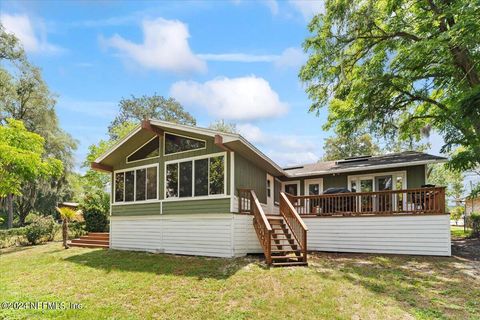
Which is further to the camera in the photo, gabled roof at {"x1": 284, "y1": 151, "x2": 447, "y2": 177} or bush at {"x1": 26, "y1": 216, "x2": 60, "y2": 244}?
bush at {"x1": 26, "y1": 216, "x2": 60, "y2": 244}

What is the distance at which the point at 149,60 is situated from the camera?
18.0m

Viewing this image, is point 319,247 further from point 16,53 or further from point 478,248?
point 16,53

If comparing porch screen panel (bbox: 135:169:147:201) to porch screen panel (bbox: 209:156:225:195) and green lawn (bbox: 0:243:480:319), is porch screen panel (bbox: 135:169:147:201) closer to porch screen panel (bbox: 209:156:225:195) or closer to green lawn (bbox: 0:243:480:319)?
green lawn (bbox: 0:243:480:319)

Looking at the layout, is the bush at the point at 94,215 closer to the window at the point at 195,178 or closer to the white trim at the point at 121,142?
the white trim at the point at 121,142

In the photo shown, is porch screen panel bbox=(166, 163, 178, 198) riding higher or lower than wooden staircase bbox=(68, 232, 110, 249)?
higher

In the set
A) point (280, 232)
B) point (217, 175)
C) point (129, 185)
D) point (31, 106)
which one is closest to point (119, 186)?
point (129, 185)

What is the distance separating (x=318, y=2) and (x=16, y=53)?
21761 millimetres

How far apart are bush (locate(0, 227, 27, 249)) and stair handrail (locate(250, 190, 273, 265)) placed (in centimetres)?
1265

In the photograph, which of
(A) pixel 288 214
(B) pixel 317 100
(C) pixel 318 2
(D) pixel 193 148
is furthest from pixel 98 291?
(C) pixel 318 2

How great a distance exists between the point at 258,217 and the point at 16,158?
11.3 metres

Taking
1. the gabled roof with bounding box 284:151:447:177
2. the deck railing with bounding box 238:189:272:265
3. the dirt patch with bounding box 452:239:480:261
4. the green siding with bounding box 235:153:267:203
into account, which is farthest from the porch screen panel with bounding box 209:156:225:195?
the dirt patch with bounding box 452:239:480:261

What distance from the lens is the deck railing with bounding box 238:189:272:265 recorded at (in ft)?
29.8

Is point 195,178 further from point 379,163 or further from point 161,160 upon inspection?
point 379,163

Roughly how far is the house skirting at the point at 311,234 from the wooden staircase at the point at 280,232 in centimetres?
60
